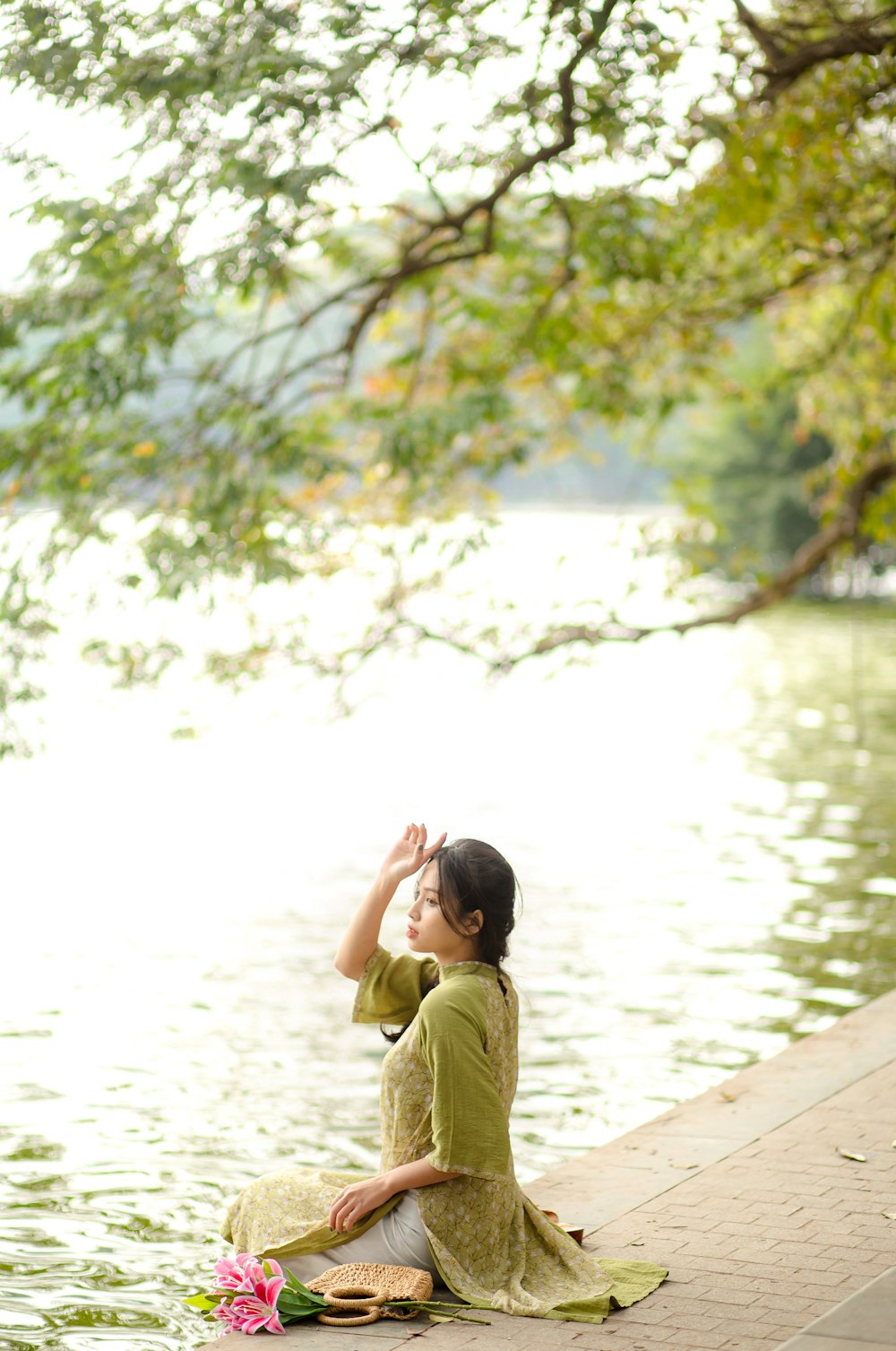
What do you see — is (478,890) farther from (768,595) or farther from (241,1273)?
(768,595)

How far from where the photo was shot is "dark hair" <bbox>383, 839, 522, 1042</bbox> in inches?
194

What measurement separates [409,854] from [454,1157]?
31.9 inches

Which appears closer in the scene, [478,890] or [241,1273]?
[241,1273]

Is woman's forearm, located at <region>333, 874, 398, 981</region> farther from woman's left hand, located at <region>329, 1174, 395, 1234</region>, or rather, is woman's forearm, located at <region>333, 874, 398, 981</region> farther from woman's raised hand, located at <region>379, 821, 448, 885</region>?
woman's left hand, located at <region>329, 1174, 395, 1234</region>

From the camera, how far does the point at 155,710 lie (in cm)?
2505

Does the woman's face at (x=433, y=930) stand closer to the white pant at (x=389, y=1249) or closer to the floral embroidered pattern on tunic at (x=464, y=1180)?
the floral embroidered pattern on tunic at (x=464, y=1180)

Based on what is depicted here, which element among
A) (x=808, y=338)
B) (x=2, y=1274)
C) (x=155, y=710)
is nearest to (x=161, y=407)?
(x=2, y=1274)

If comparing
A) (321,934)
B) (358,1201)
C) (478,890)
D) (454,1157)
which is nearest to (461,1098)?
(454,1157)

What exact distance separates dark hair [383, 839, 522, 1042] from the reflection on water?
1517mm

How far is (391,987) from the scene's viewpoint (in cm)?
A: 518

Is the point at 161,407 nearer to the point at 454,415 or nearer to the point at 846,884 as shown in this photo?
the point at 454,415

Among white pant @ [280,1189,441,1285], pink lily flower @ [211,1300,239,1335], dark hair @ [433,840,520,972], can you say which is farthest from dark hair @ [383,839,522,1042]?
pink lily flower @ [211,1300,239,1335]

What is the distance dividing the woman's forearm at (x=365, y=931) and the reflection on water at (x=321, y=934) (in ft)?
3.98

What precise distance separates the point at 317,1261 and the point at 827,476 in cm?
1173
